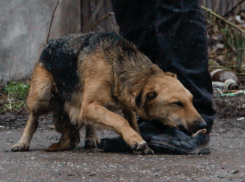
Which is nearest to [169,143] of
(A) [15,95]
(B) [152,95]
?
(B) [152,95]

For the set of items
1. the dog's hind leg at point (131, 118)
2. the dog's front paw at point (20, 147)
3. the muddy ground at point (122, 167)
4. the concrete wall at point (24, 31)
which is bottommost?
the muddy ground at point (122, 167)

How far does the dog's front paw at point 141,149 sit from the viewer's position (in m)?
3.37

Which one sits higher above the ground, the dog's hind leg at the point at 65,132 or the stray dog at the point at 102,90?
the stray dog at the point at 102,90

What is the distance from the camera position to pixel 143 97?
3514 mm

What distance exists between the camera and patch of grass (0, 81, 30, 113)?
244 inches

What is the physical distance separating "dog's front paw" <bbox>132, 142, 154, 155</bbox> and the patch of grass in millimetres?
3155

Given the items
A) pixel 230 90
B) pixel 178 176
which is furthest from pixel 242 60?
pixel 178 176

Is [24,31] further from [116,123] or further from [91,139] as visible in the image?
[116,123]

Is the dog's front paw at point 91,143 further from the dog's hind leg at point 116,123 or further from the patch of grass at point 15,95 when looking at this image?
the patch of grass at point 15,95

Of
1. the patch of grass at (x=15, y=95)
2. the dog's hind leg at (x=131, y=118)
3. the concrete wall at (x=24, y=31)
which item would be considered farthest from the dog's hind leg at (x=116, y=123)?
the concrete wall at (x=24, y=31)

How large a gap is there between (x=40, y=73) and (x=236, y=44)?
18.0 feet

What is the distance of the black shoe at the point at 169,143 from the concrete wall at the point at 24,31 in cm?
340

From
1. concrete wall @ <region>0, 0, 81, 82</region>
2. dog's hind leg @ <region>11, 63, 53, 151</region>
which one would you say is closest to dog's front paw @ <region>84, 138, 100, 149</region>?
dog's hind leg @ <region>11, 63, 53, 151</region>

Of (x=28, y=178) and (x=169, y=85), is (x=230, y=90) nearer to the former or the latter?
(x=169, y=85)
